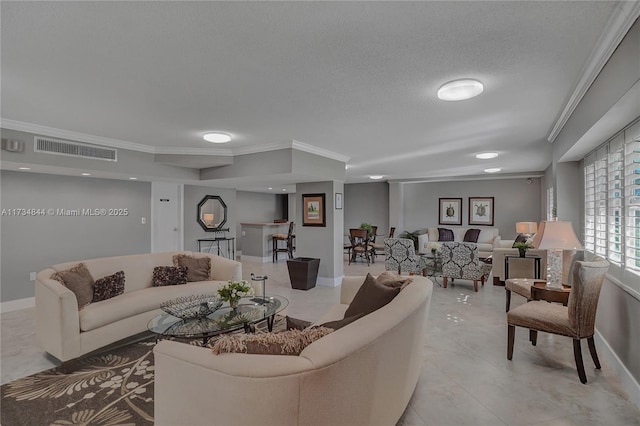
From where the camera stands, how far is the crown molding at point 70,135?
3.69m

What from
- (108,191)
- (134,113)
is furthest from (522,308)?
(108,191)

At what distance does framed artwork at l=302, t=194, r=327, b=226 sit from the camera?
20.0 feet

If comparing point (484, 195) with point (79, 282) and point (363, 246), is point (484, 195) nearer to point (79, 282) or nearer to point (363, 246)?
point (363, 246)

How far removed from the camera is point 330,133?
4223 mm

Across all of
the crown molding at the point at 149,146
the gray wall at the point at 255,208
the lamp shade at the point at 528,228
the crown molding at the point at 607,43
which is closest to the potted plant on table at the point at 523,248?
the lamp shade at the point at 528,228

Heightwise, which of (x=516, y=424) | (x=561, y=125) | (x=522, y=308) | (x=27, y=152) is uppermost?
(x=561, y=125)

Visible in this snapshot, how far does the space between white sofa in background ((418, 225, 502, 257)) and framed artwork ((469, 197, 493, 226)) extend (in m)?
0.22

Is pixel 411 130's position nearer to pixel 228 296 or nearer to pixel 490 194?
pixel 228 296

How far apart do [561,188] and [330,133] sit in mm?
3233

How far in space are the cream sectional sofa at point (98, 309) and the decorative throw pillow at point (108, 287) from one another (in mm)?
82

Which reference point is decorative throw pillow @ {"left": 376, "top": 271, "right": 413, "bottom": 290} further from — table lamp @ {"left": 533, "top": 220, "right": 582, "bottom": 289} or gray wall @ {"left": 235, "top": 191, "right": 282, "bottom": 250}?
gray wall @ {"left": 235, "top": 191, "right": 282, "bottom": 250}

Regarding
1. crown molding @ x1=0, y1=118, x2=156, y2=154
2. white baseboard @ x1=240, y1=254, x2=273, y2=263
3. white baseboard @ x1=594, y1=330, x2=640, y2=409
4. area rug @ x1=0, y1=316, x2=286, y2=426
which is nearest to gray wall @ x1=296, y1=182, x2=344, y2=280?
white baseboard @ x1=240, y1=254, x2=273, y2=263

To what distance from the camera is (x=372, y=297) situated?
2.36m

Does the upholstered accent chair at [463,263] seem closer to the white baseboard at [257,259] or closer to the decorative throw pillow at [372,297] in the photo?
the decorative throw pillow at [372,297]
